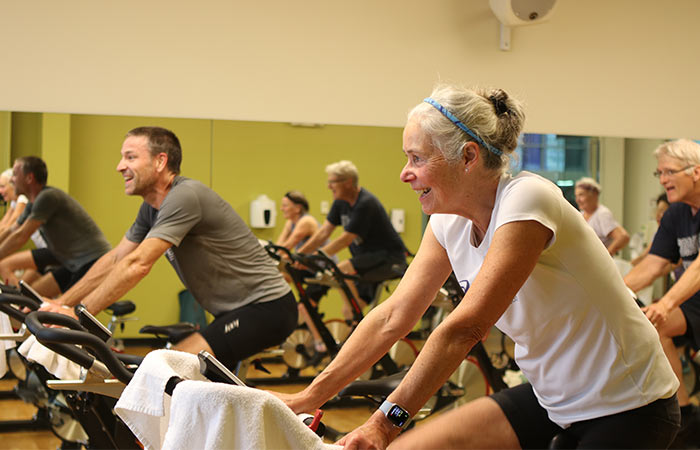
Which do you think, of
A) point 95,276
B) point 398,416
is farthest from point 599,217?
point 398,416

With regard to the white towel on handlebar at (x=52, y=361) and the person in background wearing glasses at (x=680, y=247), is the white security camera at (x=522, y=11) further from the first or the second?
the white towel on handlebar at (x=52, y=361)

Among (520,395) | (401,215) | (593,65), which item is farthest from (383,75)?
(520,395)

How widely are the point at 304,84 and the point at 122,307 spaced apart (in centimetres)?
140

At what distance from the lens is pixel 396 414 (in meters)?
1.23

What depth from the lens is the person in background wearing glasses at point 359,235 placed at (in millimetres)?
4102

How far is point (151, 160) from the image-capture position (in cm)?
289

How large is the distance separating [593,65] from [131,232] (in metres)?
2.69

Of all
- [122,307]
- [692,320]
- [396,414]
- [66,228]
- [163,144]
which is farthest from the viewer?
[66,228]

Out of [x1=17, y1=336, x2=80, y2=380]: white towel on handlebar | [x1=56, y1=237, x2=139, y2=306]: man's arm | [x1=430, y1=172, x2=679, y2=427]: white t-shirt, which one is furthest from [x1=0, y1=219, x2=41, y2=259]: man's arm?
[x1=430, y1=172, x2=679, y2=427]: white t-shirt

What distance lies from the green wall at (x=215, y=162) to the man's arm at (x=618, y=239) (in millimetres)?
1158

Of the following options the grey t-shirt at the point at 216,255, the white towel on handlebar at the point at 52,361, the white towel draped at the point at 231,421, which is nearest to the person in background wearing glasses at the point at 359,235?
the grey t-shirt at the point at 216,255

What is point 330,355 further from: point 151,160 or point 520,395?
point 520,395

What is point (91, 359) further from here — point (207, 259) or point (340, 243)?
point (340, 243)

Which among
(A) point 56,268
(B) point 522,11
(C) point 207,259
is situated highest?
(B) point 522,11
